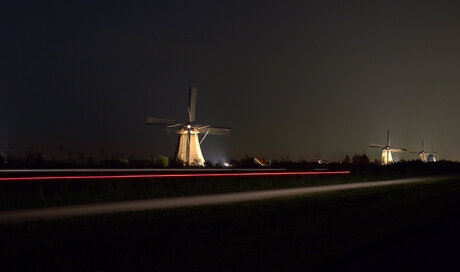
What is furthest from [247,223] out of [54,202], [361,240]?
[54,202]

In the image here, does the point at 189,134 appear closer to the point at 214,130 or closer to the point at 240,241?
the point at 214,130

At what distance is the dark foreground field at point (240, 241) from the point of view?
7.17 meters

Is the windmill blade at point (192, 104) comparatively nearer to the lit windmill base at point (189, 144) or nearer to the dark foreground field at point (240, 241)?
the lit windmill base at point (189, 144)

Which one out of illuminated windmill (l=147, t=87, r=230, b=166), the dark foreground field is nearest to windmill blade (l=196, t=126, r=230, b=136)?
illuminated windmill (l=147, t=87, r=230, b=166)

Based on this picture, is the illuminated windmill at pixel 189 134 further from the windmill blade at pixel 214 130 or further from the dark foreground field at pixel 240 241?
the dark foreground field at pixel 240 241

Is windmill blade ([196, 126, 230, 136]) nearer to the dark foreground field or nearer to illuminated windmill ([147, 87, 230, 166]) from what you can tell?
illuminated windmill ([147, 87, 230, 166])

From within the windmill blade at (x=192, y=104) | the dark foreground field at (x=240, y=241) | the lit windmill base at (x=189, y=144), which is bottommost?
the dark foreground field at (x=240, y=241)

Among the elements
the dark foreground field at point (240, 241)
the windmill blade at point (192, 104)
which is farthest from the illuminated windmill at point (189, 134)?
the dark foreground field at point (240, 241)

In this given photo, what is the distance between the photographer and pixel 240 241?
9281 mm

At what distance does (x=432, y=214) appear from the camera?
12.9 metres

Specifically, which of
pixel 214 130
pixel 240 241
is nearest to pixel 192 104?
pixel 214 130

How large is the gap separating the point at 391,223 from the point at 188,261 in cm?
638

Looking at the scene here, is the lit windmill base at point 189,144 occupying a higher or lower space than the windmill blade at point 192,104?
lower

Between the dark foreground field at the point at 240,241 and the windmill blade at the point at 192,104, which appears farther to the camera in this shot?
the windmill blade at the point at 192,104
